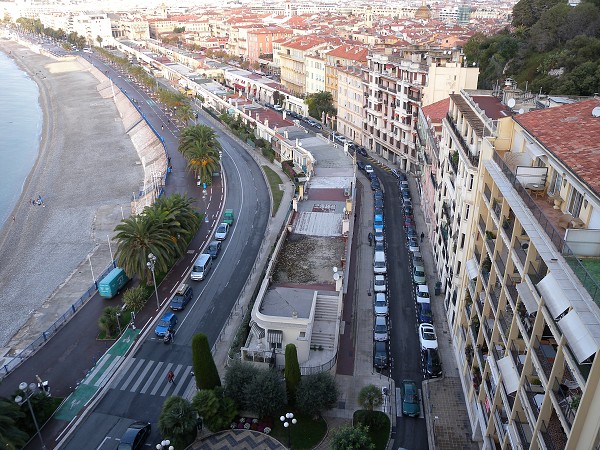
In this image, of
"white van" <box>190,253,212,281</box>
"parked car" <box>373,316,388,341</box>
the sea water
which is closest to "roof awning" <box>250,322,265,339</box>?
"parked car" <box>373,316,388,341</box>

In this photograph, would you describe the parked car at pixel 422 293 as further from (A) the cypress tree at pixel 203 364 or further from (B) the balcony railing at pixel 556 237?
(A) the cypress tree at pixel 203 364

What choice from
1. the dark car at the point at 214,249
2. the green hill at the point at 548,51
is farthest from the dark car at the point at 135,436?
the green hill at the point at 548,51

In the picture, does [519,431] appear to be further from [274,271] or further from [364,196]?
[364,196]

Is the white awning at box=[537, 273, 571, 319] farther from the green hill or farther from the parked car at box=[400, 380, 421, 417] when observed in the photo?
the green hill

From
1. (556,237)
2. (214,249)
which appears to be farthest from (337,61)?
(556,237)

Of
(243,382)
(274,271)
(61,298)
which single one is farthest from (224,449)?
(61,298)

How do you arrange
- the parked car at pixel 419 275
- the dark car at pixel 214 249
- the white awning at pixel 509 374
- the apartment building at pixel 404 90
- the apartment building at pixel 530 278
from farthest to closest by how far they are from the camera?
the apartment building at pixel 404 90, the dark car at pixel 214 249, the parked car at pixel 419 275, the white awning at pixel 509 374, the apartment building at pixel 530 278
